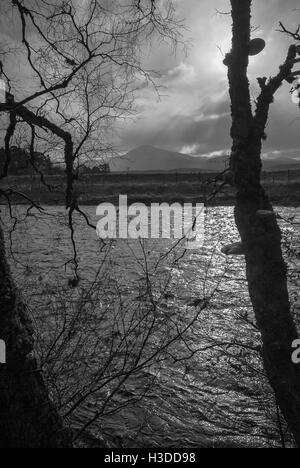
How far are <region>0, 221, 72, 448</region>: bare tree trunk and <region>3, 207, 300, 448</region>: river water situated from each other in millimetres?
821

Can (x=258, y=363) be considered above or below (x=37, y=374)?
below

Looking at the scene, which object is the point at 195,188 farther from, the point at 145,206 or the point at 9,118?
the point at 9,118

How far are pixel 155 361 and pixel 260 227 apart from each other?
2.24 metres

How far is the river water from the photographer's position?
5.27 m

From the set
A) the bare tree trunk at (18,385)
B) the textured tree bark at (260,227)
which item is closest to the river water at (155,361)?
the textured tree bark at (260,227)

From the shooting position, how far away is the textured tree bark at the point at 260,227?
14.0ft

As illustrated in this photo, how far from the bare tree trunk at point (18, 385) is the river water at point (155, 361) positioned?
0.82 metres

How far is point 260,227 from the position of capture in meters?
4.36

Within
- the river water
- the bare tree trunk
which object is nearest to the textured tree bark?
the river water

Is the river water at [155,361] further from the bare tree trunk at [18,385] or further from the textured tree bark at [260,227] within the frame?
the bare tree trunk at [18,385]

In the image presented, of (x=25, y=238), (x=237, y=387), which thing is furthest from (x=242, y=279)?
(x=25, y=238)
